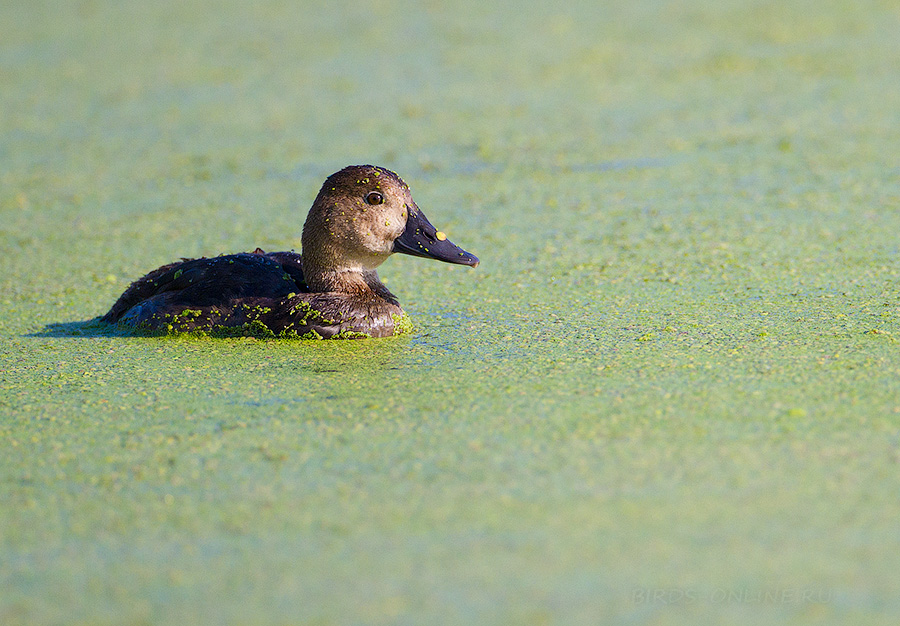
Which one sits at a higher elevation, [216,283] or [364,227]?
[364,227]

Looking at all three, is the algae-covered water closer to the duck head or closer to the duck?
the duck

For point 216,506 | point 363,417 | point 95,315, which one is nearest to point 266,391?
point 363,417

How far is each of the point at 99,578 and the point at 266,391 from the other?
1134mm

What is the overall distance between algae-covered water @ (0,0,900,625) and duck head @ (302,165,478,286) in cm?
30

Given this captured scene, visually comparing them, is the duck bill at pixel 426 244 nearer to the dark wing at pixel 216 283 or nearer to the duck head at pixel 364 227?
the duck head at pixel 364 227

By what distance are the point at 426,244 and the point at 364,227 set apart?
8.9 inches

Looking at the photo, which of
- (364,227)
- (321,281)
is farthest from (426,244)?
(321,281)

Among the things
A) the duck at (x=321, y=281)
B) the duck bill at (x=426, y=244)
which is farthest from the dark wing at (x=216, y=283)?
the duck bill at (x=426, y=244)

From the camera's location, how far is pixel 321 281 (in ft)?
13.5

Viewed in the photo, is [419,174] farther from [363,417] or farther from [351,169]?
[363,417]

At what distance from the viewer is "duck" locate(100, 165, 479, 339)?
396 centimetres

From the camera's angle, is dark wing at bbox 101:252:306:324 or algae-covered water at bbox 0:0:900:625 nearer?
algae-covered water at bbox 0:0:900:625

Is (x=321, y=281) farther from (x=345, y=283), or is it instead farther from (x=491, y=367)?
(x=491, y=367)

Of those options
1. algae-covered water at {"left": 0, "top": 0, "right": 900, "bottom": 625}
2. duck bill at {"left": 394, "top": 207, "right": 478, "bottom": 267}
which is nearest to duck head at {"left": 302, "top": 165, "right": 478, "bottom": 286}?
duck bill at {"left": 394, "top": 207, "right": 478, "bottom": 267}
